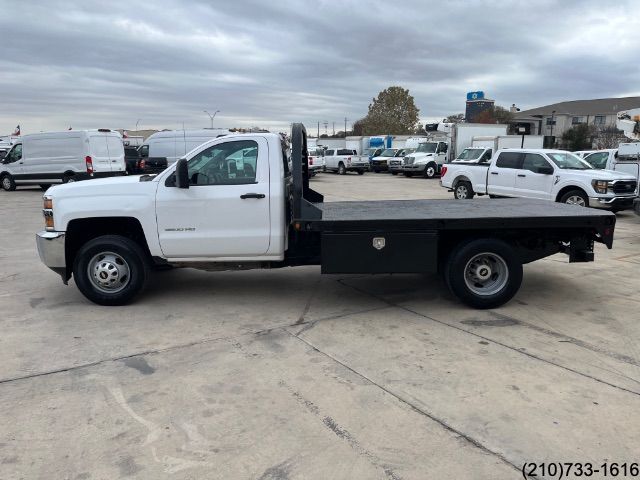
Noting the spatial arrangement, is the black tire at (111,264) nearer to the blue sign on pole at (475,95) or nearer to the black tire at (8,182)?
the black tire at (8,182)

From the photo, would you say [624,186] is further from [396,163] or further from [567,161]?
[396,163]

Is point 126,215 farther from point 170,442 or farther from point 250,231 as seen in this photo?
point 170,442

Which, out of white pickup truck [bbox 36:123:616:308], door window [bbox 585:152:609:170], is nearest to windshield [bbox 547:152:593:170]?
door window [bbox 585:152:609:170]

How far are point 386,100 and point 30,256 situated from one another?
7916 centimetres

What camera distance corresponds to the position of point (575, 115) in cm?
8312

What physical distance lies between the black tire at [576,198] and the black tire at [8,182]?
21.8 meters

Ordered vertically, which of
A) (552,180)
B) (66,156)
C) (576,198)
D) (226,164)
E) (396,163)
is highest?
(66,156)

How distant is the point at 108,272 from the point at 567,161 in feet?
40.7

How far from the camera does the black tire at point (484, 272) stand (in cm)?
568

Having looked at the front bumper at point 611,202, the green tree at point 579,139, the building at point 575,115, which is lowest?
the front bumper at point 611,202

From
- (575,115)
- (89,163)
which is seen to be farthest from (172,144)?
(575,115)

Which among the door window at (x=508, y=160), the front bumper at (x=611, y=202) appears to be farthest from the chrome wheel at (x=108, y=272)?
the door window at (x=508, y=160)

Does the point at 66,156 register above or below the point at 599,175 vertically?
above

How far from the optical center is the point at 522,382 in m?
4.04
